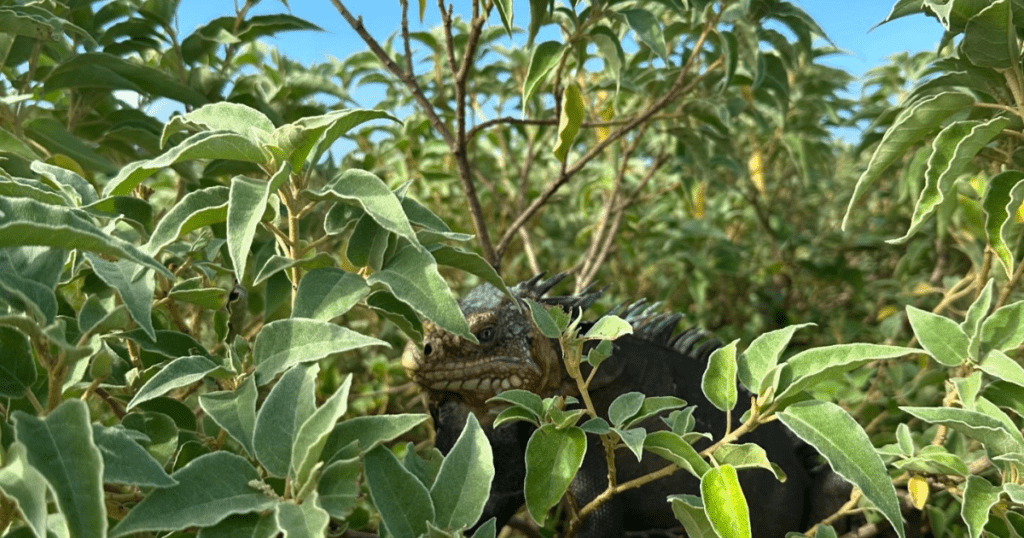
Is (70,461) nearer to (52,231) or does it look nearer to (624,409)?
(52,231)

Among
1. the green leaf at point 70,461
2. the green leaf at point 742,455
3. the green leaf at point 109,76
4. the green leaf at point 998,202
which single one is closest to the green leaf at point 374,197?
the green leaf at point 70,461

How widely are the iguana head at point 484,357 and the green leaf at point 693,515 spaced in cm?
68

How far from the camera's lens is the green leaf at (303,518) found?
2.18ft

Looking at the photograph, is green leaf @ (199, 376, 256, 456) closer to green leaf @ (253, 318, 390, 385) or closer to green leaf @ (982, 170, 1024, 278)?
green leaf @ (253, 318, 390, 385)

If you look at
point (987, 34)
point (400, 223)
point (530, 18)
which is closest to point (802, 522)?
point (987, 34)

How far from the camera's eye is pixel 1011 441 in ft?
3.24

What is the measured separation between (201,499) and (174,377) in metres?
0.15

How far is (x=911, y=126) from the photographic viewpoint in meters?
1.32

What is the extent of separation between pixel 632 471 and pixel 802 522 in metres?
0.51

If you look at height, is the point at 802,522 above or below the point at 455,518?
below

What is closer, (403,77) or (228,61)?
(403,77)

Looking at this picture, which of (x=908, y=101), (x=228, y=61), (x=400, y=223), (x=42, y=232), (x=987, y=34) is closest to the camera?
(x=42, y=232)

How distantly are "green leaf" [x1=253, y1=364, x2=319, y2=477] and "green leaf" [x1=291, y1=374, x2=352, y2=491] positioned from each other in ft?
0.04

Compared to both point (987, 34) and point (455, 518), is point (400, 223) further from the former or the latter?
point (987, 34)
